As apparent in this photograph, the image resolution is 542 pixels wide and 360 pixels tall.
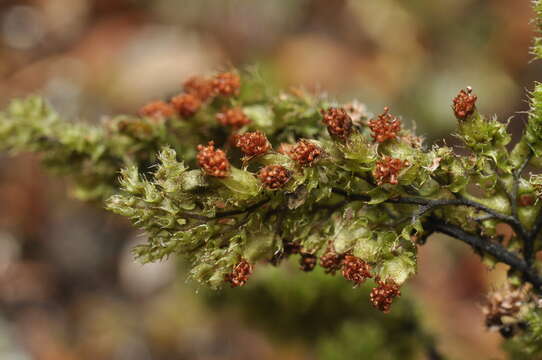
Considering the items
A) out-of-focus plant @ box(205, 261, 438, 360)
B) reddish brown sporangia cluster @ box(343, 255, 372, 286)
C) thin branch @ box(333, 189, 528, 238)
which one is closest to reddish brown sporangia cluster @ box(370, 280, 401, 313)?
reddish brown sporangia cluster @ box(343, 255, 372, 286)

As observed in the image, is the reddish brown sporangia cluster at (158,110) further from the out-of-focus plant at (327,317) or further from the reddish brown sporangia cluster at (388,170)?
the out-of-focus plant at (327,317)

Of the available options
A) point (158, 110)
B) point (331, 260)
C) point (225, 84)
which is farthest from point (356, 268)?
point (158, 110)

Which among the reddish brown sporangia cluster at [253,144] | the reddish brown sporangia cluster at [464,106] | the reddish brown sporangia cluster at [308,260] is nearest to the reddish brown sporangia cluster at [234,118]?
the reddish brown sporangia cluster at [253,144]

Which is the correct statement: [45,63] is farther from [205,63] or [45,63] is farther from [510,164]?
[510,164]

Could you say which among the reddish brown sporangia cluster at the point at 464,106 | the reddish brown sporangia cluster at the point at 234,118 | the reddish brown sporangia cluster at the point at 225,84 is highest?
the reddish brown sporangia cluster at the point at 464,106

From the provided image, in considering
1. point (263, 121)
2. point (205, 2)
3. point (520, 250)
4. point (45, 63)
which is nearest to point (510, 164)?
point (520, 250)

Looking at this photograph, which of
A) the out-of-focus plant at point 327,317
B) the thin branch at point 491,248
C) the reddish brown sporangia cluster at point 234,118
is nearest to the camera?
the thin branch at point 491,248
